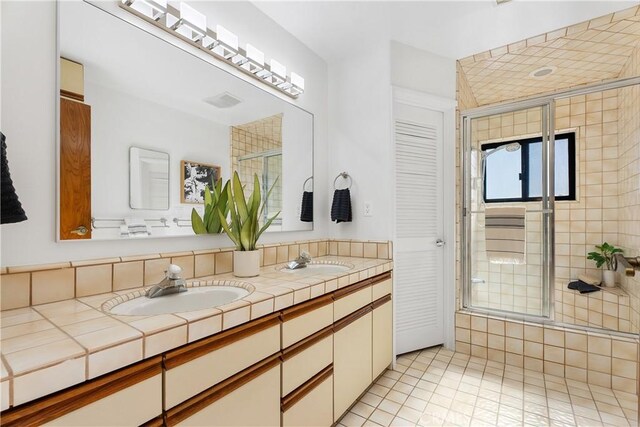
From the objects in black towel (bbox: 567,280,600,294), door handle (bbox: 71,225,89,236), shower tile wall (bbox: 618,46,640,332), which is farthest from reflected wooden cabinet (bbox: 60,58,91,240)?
black towel (bbox: 567,280,600,294)

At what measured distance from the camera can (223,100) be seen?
1.58 m

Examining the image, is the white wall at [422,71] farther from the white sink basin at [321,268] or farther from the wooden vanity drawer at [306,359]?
the wooden vanity drawer at [306,359]

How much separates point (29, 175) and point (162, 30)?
0.83 m

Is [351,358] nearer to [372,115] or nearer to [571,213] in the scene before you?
[372,115]

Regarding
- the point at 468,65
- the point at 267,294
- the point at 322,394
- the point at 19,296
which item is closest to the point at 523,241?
the point at 468,65

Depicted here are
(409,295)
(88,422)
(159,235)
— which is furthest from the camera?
(409,295)

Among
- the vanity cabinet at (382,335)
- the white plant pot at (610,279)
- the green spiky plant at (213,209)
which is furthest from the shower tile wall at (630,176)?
the green spiky plant at (213,209)

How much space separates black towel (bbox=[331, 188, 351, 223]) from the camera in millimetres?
2152

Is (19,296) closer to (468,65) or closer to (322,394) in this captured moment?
(322,394)

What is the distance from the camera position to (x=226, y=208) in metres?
1.53

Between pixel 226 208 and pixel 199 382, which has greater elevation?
Answer: pixel 226 208

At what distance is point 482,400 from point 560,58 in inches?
102

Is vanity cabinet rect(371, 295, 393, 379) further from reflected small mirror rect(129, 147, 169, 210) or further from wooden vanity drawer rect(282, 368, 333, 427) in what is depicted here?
reflected small mirror rect(129, 147, 169, 210)

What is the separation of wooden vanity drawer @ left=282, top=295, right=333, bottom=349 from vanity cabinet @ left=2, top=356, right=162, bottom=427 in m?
0.49
